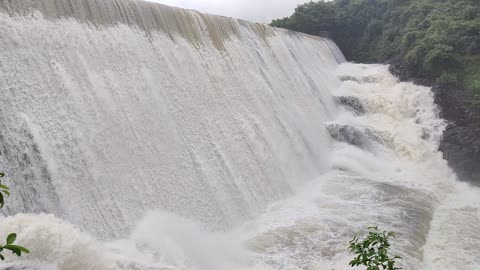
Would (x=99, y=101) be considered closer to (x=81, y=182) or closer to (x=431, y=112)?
(x=81, y=182)

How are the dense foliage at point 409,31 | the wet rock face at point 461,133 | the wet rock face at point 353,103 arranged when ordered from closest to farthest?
the wet rock face at point 461,133
the dense foliage at point 409,31
the wet rock face at point 353,103

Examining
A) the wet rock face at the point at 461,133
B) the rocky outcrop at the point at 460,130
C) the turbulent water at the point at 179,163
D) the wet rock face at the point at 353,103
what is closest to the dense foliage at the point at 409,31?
the rocky outcrop at the point at 460,130

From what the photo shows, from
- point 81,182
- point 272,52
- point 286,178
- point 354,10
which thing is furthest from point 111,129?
point 354,10

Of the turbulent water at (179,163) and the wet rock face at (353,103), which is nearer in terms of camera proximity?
the turbulent water at (179,163)

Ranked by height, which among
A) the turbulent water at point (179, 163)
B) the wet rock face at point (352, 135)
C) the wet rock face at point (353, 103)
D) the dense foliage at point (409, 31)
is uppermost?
the dense foliage at point (409, 31)

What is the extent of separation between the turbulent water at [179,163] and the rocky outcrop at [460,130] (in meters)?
0.42

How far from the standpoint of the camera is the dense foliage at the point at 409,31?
17.9 meters

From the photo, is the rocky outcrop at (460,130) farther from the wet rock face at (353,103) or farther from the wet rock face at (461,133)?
the wet rock face at (353,103)

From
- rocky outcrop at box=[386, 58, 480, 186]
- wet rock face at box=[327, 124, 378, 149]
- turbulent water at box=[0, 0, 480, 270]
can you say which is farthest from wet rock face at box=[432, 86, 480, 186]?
wet rock face at box=[327, 124, 378, 149]

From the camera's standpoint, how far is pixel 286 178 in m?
11.7

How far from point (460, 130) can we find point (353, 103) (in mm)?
5254

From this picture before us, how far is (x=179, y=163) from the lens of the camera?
8977mm

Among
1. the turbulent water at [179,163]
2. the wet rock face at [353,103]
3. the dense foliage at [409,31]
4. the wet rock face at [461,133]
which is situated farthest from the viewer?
the wet rock face at [353,103]

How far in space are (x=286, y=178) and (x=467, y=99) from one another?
8.00m
